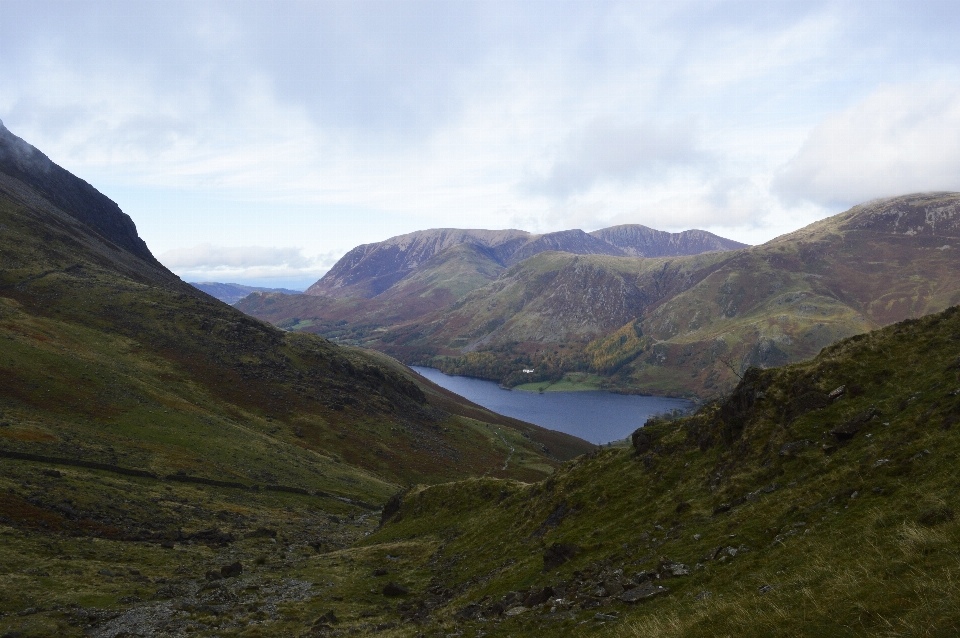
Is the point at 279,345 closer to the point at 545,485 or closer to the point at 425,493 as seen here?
the point at 425,493

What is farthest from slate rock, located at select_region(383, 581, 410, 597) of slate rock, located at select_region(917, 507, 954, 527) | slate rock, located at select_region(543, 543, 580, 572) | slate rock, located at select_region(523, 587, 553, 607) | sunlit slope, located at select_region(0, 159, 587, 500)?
sunlit slope, located at select_region(0, 159, 587, 500)

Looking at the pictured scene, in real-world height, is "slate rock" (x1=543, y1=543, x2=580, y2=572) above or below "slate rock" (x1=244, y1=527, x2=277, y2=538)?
above

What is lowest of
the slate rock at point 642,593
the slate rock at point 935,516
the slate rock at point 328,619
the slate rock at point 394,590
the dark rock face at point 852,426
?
the slate rock at point 394,590

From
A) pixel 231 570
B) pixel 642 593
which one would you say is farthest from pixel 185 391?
pixel 642 593

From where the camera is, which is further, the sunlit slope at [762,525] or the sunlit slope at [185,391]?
the sunlit slope at [185,391]

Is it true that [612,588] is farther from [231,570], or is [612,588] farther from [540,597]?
[231,570]

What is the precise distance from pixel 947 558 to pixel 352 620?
99.8 feet

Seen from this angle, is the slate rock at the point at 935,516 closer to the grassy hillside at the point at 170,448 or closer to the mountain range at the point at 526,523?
the mountain range at the point at 526,523

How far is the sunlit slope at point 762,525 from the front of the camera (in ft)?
41.2

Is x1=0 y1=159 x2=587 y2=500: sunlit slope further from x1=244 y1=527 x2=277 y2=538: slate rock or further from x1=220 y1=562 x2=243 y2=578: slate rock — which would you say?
x1=220 y1=562 x2=243 y2=578: slate rock

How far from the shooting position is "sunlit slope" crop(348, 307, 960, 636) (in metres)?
12.6

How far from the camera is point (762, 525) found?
20.7 metres

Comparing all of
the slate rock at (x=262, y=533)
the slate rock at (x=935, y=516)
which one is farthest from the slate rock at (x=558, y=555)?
the slate rock at (x=262, y=533)

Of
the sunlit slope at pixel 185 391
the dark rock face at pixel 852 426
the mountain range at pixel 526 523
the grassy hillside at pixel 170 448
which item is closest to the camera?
the mountain range at pixel 526 523
